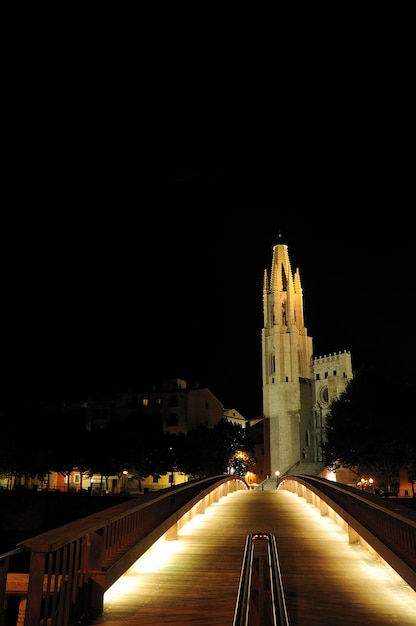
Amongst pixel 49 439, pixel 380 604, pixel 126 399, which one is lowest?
pixel 380 604

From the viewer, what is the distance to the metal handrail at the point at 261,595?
14.2ft

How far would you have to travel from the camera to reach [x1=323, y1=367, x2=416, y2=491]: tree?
4466 centimetres

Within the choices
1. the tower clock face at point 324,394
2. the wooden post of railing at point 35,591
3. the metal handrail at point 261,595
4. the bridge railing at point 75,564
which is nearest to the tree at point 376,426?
the tower clock face at point 324,394

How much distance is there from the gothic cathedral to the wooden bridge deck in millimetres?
70281

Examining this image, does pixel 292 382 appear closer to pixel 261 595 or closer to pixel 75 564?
pixel 75 564

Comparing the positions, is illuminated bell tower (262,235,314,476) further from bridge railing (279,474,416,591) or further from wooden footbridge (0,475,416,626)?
wooden footbridge (0,475,416,626)

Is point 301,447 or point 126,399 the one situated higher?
point 126,399

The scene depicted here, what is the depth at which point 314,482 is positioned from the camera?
21.1 m

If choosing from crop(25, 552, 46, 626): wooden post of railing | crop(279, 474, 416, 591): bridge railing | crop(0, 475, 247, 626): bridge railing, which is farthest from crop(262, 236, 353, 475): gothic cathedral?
crop(25, 552, 46, 626): wooden post of railing

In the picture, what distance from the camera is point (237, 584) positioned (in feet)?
25.0

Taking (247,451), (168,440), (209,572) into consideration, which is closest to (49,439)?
(168,440)

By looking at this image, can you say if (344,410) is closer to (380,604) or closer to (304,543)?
(304,543)

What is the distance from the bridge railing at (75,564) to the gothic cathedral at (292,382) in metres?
73.1

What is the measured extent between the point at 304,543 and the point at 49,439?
51.2m
